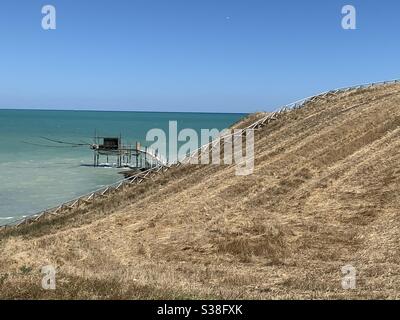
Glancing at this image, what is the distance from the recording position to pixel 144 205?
106ft

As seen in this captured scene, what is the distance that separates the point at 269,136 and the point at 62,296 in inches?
1353

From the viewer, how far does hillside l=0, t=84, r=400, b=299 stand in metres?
13.6

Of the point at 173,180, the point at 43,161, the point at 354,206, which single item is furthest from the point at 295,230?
the point at 43,161

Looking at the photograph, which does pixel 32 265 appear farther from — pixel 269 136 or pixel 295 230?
pixel 269 136

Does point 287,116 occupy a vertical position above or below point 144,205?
above

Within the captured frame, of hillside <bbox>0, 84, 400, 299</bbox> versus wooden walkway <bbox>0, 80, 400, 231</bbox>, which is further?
wooden walkway <bbox>0, 80, 400, 231</bbox>

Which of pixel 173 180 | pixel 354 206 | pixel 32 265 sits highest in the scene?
pixel 173 180

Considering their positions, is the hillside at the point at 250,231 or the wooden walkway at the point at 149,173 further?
the wooden walkway at the point at 149,173

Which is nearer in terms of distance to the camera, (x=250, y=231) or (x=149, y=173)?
(x=250, y=231)

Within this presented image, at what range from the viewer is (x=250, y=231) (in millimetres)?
23141

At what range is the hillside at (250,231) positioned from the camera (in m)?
13.6
